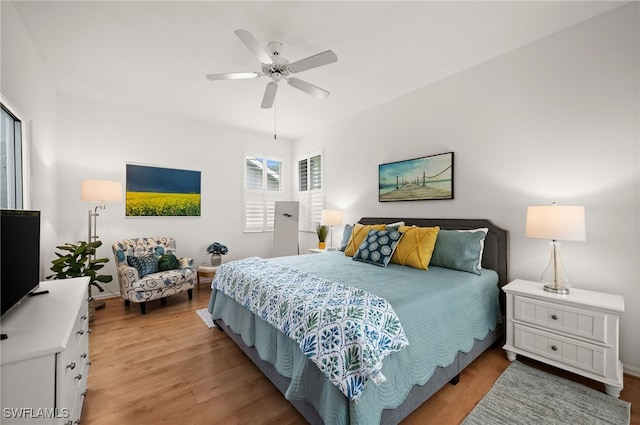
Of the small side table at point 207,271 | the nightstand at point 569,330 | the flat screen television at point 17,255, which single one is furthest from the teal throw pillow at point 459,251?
the small side table at point 207,271

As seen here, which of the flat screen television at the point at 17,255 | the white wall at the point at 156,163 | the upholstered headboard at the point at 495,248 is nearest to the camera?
the flat screen television at the point at 17,255

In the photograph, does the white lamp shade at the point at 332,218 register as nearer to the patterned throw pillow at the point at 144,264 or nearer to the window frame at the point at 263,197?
the window frame at the point at 263,197

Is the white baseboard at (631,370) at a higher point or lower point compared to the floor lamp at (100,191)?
lower

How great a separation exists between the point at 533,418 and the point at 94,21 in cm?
441

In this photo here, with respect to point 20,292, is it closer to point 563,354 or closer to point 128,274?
point 128,274

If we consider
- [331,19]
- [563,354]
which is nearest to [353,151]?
[331,19]

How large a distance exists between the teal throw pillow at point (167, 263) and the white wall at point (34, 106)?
1.17 m

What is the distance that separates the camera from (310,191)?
5.47 meters

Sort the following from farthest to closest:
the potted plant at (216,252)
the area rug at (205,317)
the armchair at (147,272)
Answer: the potted plant at (216,252) < the armchair at (147,272) < the area rug at (205,317)

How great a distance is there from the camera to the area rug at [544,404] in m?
1.68

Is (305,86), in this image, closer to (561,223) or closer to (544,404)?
(561,223)

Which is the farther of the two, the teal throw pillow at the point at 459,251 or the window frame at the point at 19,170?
the teal throw pillow at the point at 459,251

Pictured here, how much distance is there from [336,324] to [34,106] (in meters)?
3.67

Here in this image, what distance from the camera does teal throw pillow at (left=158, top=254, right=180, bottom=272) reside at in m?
3.79
